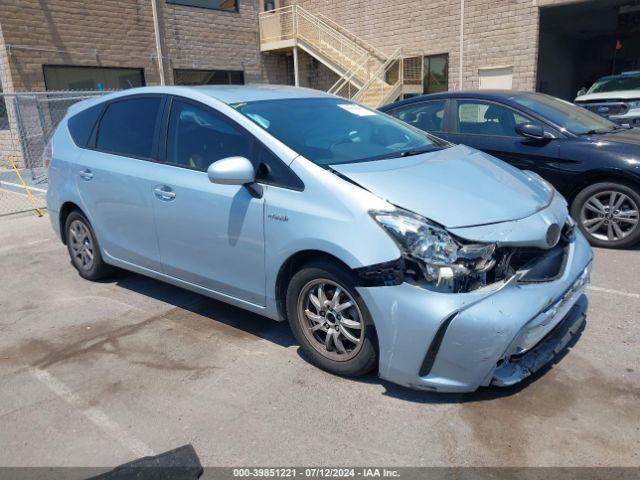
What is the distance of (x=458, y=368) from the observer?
2666 millimetres

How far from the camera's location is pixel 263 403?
301 cm

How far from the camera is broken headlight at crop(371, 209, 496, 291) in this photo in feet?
8.76

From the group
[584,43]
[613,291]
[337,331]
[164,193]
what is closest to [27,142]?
[164,193]

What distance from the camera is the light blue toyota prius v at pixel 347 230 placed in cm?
269

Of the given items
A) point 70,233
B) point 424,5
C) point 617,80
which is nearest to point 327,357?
point 70,233

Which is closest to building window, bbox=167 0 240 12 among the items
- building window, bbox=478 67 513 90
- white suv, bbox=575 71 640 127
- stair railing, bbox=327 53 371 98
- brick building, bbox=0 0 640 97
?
brick building, bbox=0 0 640 97

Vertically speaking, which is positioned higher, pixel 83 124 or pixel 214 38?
pixel 214 38

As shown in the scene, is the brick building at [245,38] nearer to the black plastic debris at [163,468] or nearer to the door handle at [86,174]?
the door handle at [86,174]

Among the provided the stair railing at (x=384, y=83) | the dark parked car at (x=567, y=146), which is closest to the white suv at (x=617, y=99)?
the dark parked car at (x=567, y=146)

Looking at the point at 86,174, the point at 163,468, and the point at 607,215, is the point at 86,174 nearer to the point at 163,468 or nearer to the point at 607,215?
the point at 163,468

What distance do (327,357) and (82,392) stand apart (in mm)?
1478

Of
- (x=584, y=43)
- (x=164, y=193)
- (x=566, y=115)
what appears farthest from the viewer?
(x=584, y=43)

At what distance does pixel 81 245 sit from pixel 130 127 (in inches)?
54.2

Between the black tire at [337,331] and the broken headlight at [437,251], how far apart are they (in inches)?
14.4
